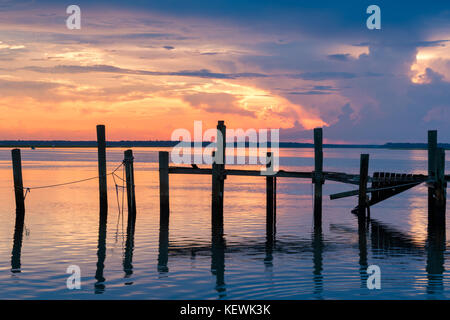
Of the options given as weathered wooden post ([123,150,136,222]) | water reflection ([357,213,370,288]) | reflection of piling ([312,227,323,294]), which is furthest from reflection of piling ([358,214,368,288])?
weathered wooden post ([123,150,136,222])

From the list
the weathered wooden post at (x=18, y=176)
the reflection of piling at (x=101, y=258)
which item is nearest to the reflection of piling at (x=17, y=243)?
the weathered wooden post at (x=18, y=176)

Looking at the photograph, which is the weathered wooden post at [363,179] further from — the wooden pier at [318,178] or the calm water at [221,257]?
the calm water at [221,257]

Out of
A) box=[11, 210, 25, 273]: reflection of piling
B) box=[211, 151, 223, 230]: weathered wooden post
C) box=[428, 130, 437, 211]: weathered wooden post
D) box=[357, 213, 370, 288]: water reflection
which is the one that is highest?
box=[428, 130, 437, 211]: weathered wooden post

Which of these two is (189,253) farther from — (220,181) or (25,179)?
(25,179)

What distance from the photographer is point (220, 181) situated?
21453 mm

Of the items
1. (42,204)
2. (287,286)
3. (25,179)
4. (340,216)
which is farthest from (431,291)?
(25,179)

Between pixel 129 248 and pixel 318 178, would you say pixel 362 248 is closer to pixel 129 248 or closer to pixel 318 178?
pixel 318 178

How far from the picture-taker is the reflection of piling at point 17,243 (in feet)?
45.3

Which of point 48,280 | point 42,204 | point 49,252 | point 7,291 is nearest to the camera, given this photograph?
point 7,291

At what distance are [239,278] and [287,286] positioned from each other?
49.1 inches

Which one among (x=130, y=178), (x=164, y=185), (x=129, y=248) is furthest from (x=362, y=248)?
(x=130, y=178)

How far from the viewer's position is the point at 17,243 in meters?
17.1

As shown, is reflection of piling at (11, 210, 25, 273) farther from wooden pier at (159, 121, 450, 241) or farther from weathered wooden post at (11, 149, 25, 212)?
wooden pier at (159, 121, 450, 241)

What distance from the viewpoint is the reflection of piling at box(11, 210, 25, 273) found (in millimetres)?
13805
